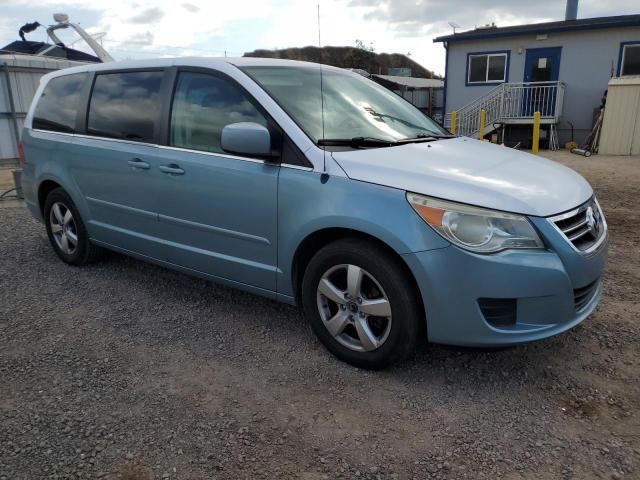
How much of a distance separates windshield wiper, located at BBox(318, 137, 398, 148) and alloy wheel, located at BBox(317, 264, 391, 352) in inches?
28.5

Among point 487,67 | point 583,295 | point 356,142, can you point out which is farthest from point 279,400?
point 487,67

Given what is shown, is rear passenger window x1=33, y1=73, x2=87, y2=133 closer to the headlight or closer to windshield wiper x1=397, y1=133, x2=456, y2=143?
windshield wiper x1=397, y1=133, x2=456, y2=143

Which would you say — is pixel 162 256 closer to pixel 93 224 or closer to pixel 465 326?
pixel 93 224

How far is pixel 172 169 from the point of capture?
3.56m

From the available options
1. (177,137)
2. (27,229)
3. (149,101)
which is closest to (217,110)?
(177,137)

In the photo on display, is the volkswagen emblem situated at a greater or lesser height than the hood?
lesser

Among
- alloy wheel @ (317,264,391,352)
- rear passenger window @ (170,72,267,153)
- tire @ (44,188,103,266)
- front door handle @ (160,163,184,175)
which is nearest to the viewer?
alloy wheel @ (317,264,391,352)

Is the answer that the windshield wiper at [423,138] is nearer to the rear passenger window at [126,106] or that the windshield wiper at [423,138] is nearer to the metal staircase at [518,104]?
the rear passenger window at [126,106]

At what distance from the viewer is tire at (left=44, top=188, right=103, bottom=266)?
4.64 metres

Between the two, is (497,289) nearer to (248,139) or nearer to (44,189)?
(248,139)

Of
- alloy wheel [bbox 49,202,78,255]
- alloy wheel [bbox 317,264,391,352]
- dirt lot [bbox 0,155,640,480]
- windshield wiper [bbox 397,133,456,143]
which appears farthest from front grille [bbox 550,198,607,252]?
alloy wheel [bbox 49,202,78,255]

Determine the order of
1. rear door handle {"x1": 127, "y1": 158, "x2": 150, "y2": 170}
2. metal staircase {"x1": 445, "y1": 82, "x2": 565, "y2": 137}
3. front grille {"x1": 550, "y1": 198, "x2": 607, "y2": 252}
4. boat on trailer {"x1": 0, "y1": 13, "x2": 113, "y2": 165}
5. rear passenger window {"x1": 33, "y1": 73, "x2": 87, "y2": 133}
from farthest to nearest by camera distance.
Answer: metal staircase {"x1": 445, "y1": 82, "x2": 565, "y2": 137} < boat on trailer {"x1": 0, "y1": 13, "x2": 113, "y2": 165} < rear passenger window {"x1": 33, "y1": 73, "x2": 87, "y2": 133} < rear door handle {"x1": 127, "y1": 158, "x2": 150, "y2": 170} < front grille {"x1": 550, "y1": 198, "x2": 607, "y2": 252}

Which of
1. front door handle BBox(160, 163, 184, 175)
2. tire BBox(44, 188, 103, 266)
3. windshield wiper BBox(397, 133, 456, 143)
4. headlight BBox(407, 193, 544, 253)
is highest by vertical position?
windshield wiper BBox(397, 133, 456, 143)

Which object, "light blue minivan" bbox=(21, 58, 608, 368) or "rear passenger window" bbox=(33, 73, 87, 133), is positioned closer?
"light blue minivan" bbox=(21, 58, 608, 368)
